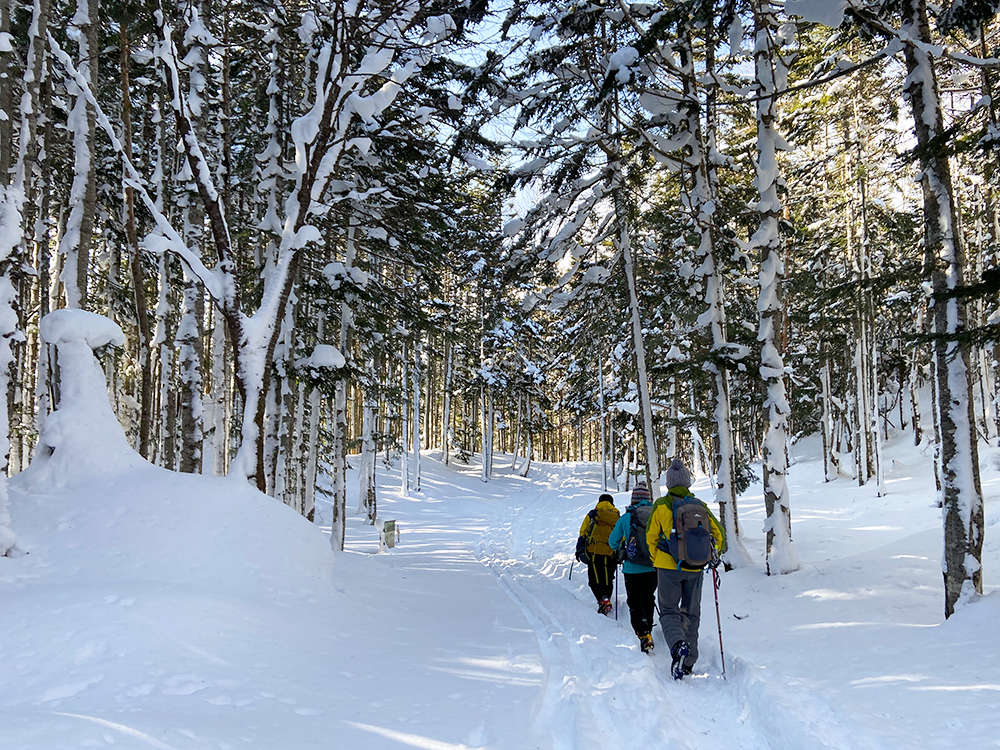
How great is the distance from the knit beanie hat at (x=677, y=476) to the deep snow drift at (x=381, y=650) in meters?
1.79

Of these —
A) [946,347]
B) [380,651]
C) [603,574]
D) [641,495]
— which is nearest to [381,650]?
[380,651]

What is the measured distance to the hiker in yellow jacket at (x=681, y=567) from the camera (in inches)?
236

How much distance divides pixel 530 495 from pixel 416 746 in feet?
95.4

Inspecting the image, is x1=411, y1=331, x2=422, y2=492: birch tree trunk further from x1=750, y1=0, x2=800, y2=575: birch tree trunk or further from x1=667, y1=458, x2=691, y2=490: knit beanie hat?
x1=667, y1=458, x2=691, y2=490: knit beanie hat

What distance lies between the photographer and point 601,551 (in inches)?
365

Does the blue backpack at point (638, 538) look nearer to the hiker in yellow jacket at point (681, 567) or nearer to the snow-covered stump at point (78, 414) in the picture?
the hiker in yellow jacket at point (681, 567)

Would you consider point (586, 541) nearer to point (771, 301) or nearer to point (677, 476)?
point (677, 476)

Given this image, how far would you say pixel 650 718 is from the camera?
177 inches

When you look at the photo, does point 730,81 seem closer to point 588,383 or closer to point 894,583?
point 894,583

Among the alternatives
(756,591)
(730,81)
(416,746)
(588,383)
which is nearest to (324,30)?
(730,81)

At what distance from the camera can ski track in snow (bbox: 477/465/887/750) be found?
4.07 metres

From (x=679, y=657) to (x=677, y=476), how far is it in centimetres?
182

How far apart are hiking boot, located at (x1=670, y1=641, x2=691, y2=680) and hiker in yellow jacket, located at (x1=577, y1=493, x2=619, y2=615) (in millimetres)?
3098

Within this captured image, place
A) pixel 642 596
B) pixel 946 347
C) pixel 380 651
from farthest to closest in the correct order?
pixel 642 596 < pixel 946 347 < pixel 380 651
